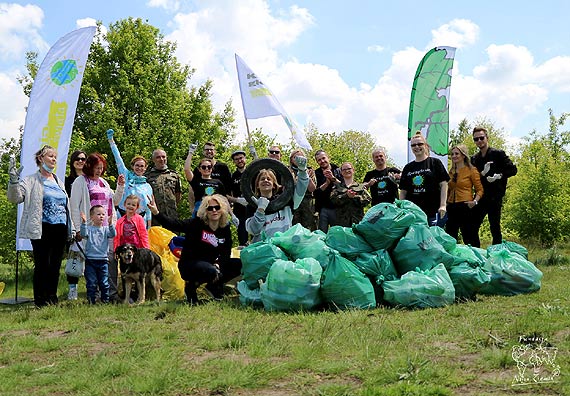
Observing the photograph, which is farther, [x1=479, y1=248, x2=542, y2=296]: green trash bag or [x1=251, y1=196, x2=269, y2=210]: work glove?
[x1=251, y1=196, x2=269, y2=210]: work glove

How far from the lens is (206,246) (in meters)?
6.39

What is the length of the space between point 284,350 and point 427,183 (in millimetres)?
3871

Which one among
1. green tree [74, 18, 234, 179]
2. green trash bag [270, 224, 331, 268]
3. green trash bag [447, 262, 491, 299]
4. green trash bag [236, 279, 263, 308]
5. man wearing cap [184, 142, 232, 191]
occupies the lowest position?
green trash bag [236, 279, 263, 308]

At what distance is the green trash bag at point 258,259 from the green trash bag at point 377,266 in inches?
31.8

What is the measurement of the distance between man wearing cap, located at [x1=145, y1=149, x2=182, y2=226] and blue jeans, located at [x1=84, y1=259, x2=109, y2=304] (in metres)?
1.49

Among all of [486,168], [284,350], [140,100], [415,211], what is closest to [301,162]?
[415,211]

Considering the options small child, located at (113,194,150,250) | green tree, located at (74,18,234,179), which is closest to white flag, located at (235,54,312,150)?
small child, located at (113,194,150,250)

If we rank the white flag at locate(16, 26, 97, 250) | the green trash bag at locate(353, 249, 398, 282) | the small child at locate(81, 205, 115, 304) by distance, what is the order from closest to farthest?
the green trash bag at locate(353, 249, 398, 282) → the small child at locate(81, 205, 115, 304) → the white flag at locate(16, 26, 97, 250)

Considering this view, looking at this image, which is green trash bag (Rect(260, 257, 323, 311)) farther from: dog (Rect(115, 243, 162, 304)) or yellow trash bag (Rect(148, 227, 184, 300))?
yellow trash bag (Rect(148, 227, 184, 300))

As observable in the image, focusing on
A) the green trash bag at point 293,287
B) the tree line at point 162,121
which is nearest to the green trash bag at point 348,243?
the green trash bag at point 293,287

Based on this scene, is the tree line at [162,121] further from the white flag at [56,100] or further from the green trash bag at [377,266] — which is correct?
the green trash bag at [377,266]

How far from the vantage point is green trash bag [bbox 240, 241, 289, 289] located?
604 cm

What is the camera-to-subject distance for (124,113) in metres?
20.5

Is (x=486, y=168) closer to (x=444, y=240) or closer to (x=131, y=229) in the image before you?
(x=444, y=240)
